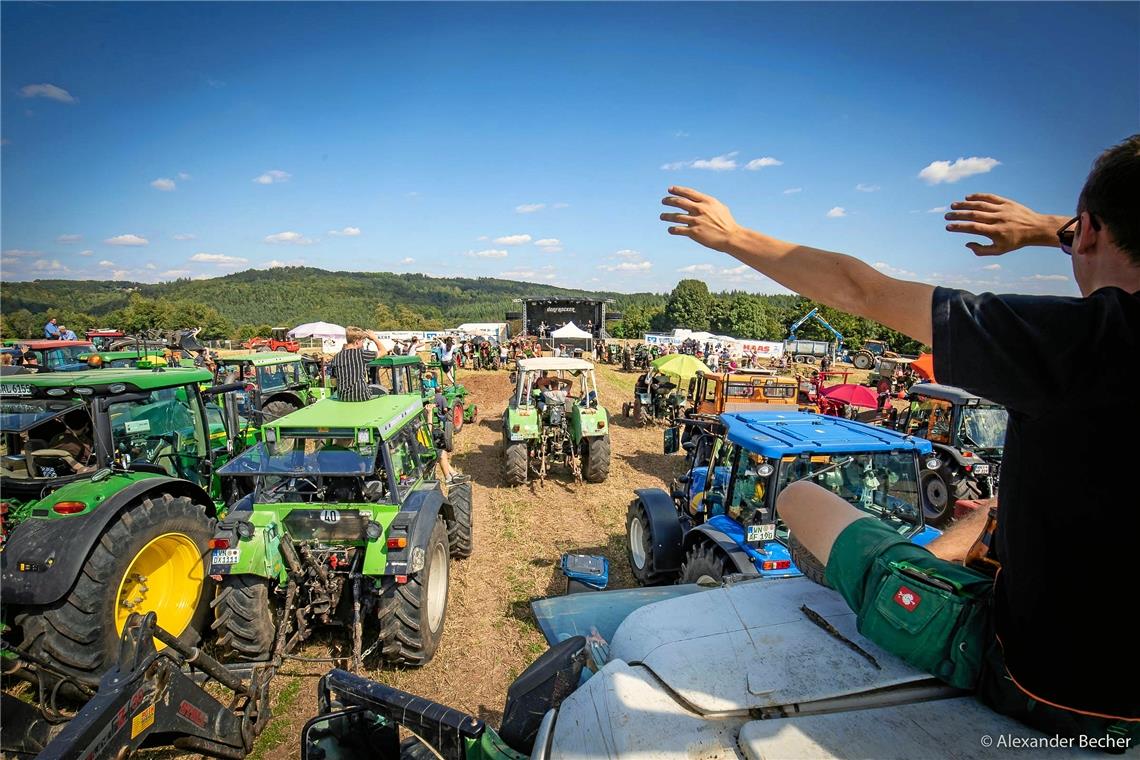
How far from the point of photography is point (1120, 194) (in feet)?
2.75

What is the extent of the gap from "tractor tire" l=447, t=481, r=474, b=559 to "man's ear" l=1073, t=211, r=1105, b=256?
211 inches

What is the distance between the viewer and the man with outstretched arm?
2.50ft

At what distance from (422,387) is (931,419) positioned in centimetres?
891

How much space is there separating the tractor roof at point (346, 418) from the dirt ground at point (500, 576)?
186 cm

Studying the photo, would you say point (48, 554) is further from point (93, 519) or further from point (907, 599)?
point (907, 599)

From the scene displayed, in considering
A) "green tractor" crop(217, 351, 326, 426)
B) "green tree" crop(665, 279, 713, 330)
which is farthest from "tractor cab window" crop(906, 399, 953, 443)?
"green tree" crop(665, 279, 713, 330)

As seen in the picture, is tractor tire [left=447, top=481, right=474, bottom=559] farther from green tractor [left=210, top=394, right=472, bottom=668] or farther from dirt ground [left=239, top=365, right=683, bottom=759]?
green tractor [left=210, top=394, right=472, bottom=668]

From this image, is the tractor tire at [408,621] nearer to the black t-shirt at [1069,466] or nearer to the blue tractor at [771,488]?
the blue tractor at [771,488]

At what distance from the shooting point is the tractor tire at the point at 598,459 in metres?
8.39

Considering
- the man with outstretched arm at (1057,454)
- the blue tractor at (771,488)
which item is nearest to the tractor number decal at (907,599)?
the man with outstretched arm at (1057,454)

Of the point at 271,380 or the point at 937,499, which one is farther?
the point at 271,380

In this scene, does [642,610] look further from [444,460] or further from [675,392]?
[675,392]

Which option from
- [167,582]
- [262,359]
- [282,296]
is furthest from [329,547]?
[282,296]

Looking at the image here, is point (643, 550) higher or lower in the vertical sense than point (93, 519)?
lower
